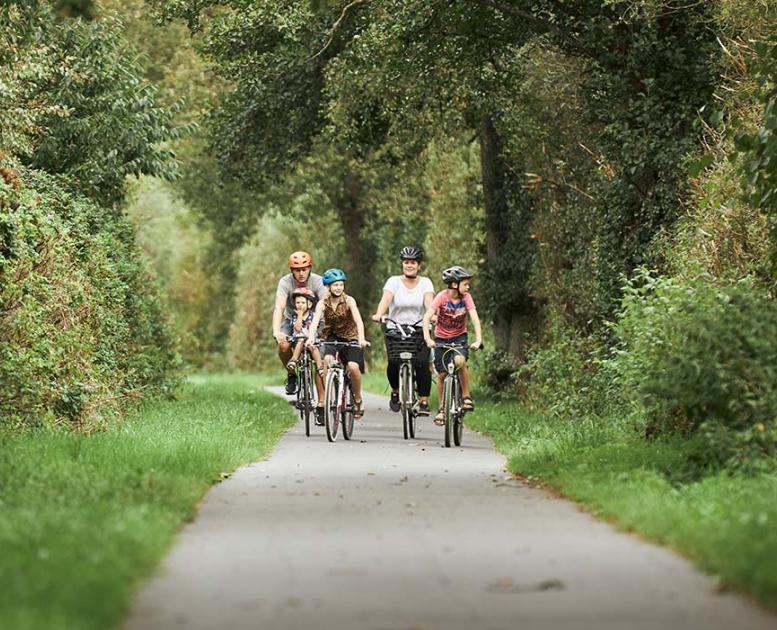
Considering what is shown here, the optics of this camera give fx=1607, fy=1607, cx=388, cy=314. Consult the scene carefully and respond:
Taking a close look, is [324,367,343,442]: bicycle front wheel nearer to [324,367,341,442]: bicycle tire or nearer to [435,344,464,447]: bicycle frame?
[324,367,341,442]: bicycle tire

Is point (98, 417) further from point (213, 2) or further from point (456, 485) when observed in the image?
point (213, 2)

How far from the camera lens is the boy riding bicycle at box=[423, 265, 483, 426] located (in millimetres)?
18484

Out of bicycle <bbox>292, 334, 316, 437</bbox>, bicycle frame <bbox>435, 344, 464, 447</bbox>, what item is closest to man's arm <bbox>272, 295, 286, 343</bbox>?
bicycle <bbox>292, 334, 316, 437</bbox>

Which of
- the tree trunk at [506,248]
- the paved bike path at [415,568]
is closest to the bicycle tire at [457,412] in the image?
the paved bike path at [415,568]

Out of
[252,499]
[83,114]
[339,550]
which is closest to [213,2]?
[83,114]

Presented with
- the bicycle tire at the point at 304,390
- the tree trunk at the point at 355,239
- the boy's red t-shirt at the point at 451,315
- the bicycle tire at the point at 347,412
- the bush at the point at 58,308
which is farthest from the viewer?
the tree trunk at the point at 355,239

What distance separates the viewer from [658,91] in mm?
21734

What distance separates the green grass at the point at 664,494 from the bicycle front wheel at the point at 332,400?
2.05 metres

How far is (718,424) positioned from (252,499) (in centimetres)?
370

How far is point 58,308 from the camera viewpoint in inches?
736

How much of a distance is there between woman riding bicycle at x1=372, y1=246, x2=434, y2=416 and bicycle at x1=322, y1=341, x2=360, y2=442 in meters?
0.58

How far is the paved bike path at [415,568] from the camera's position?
717cm

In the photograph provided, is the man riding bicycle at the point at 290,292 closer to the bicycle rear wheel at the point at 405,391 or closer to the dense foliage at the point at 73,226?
the bicycle rear wheel at the point at 405,391

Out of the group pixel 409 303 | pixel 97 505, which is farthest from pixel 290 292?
pixel 97 505
